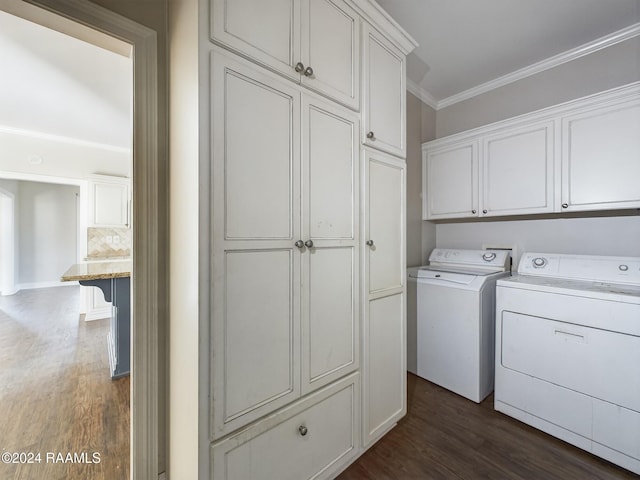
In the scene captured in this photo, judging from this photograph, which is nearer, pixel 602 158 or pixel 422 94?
pixel 602 158

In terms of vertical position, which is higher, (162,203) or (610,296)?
(162,203)

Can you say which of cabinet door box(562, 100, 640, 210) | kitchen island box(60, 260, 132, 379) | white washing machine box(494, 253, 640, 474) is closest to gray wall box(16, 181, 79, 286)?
kitchen island box(60, 260, 132, 379)

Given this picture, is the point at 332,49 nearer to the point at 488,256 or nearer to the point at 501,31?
the point at 501,31

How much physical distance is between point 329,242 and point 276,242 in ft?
1.00

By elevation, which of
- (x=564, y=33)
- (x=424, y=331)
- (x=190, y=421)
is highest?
(x=564, y=33)

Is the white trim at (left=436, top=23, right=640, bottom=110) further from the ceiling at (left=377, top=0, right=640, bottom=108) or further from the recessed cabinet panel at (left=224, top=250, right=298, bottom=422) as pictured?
the recessed cabinet panel at (left=224, top=250, right=298, bottom=422)

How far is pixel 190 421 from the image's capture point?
3.17 feet

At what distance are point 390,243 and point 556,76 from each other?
6.97 feet

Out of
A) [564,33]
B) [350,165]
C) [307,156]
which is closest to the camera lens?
[307,156]

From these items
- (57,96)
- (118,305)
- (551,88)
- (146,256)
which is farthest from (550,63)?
(57,96)

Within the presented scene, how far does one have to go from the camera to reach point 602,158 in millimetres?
1784

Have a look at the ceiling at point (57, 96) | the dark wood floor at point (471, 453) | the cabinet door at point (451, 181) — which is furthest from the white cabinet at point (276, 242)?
the cabinet door at point (451, 181)

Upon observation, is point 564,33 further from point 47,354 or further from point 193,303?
point 47,354

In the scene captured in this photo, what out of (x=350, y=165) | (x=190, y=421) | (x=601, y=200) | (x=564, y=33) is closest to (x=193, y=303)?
(x=190, y=421)
